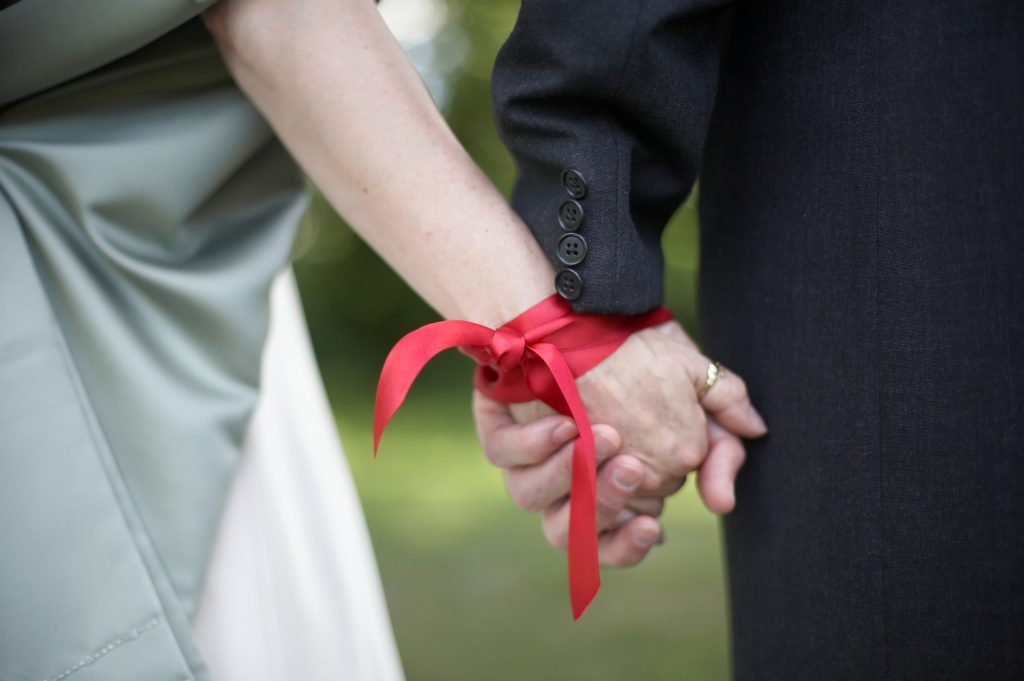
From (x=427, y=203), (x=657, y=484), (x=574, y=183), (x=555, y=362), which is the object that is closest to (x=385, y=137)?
(x=427, y=203)

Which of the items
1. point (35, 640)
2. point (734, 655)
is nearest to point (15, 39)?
point (35, 640)

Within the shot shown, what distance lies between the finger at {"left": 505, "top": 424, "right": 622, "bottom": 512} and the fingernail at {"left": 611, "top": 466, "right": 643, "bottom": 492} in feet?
0.08

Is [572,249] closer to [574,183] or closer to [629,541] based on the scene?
[574,183]

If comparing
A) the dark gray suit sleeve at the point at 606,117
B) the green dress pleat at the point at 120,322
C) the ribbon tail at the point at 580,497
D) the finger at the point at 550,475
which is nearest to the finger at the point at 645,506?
the finger at the point at 550,475

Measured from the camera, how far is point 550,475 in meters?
1.09

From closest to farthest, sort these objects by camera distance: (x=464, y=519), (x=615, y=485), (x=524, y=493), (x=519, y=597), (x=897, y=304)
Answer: (x=897, y=304) < (x=615, y=485) < (x=524, y=493) < (x=519, y=597) < (x=464, y=519)

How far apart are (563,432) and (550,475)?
0.30 feet

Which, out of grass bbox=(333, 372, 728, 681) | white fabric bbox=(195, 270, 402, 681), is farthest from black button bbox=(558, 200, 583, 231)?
A: grass bbox=(333, 372, 728, 681)

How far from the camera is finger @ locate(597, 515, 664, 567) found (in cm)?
114

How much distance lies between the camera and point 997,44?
951 mm

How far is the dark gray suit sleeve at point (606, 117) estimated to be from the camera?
0.88 m

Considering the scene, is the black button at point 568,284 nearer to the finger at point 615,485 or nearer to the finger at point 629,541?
the finger at point 615,485

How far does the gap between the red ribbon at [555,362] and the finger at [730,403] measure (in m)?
0.14

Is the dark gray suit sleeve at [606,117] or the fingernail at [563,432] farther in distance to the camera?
the fingernail at [563,432]
